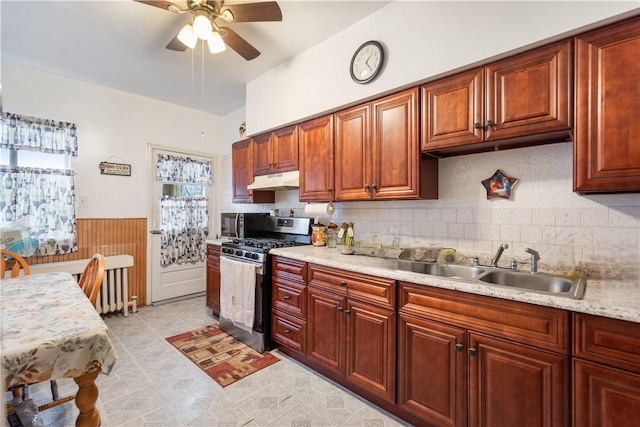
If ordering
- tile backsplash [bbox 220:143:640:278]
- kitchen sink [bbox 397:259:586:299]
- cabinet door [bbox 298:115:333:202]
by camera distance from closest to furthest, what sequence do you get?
kitchen sink [bbox 397:259:586:299], tile backsplash [bbox 220:143:640:278], cabinet door [bbox 298:115:333:202]

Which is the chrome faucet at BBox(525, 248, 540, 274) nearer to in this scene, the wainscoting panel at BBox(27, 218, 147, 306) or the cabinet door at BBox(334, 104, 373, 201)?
the cabinet door at BBox(334, 104, 373, 201)

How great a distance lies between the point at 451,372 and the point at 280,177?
2.17 meters

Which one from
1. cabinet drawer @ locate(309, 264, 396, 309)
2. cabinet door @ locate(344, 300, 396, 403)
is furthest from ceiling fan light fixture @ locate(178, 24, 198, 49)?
cabinet door @ locate(344, 300, 396, 403)

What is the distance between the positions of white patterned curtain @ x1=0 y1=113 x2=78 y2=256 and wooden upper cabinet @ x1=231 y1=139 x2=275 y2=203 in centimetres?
170

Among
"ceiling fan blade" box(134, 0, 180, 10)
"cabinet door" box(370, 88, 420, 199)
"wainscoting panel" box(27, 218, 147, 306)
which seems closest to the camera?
"ceiling fan blade" box(134, 0, 180, 10)

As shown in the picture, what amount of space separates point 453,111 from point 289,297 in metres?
1.83

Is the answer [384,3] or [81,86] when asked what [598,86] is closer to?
[384,3]

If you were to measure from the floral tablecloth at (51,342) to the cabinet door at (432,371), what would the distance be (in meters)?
1.44

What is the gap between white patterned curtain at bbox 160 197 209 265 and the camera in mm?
3967

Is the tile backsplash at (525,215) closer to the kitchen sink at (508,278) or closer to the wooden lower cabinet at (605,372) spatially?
the kitchen sink at (508,278)

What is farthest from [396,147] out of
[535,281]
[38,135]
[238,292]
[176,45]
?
[38,135]

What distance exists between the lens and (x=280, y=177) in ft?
9.78

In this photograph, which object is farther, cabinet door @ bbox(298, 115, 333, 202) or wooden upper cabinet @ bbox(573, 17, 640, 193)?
cabinet door @ bbox(298, 115, 333, 202)

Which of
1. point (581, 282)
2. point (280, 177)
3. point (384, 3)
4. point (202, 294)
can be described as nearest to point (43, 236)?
point (202, 294)
